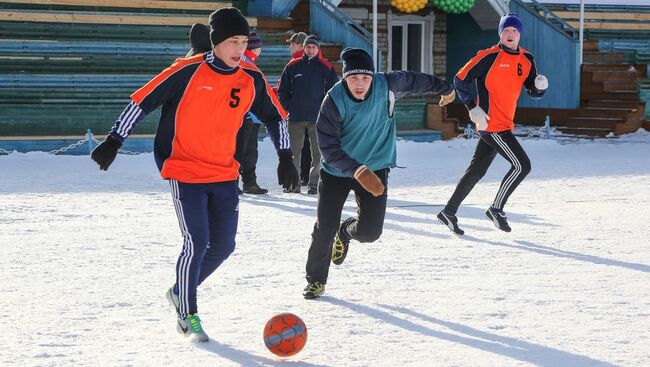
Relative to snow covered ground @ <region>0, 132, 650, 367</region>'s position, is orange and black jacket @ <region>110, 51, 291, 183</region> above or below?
above

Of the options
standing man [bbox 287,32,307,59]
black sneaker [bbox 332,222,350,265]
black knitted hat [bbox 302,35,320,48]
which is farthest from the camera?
standing man [bbox 287,32,307,59]

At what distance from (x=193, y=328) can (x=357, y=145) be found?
1478mm

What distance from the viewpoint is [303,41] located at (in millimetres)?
12148

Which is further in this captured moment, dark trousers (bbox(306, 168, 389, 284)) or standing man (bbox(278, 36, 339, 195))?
standing man (bbox(278, 36, 339, 195))

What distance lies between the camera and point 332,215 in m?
6.14

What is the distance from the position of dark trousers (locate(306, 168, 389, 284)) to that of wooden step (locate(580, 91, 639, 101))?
654 inches

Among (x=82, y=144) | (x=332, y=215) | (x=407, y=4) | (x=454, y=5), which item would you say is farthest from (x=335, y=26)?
(x=332, y=215)

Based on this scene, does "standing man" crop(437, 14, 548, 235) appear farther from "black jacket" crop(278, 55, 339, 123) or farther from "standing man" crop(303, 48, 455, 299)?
"black jacket" crop(278, 55, 339, 123)

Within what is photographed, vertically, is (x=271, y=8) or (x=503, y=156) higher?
(x=271, y=8)

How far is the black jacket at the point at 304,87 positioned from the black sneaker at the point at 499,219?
341cm

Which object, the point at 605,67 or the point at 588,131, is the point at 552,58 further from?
the point at 588,131

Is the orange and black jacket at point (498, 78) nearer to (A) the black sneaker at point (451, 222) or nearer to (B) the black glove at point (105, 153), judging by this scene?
(A) the black sneaker at point (451, 222)

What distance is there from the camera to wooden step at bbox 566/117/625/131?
69.1 feet

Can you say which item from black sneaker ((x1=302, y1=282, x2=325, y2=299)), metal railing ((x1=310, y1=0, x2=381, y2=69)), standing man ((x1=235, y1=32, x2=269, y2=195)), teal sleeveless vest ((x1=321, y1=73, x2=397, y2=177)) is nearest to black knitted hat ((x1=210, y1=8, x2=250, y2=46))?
teal sleeveless vest ((x1=321, y1=73, x2=397, y2=177))
